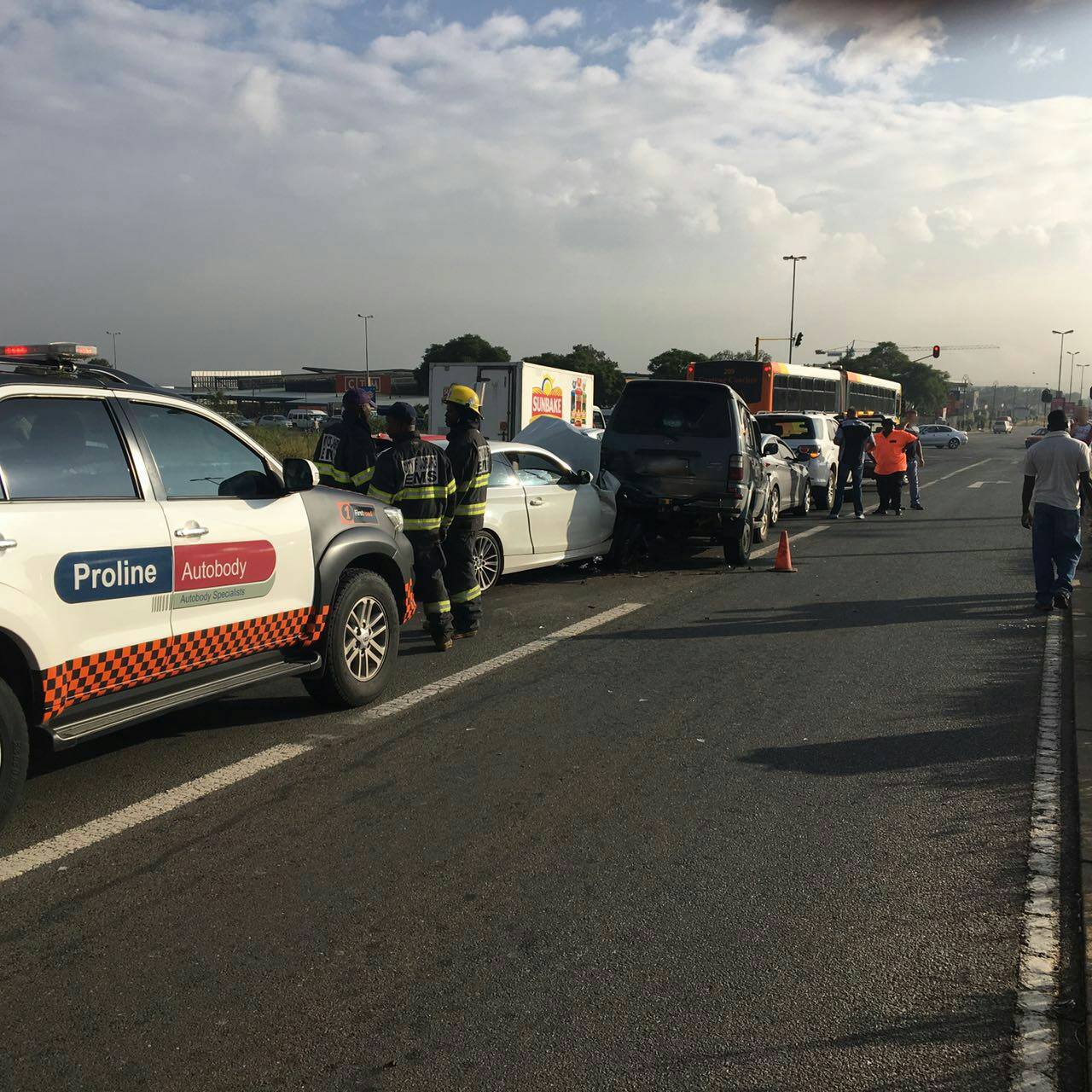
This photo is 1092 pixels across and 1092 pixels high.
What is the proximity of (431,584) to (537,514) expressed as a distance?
10.0 feet

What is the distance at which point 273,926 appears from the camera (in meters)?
3.77

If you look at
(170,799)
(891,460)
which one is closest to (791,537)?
(891,460)

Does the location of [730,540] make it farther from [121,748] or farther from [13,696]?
[13,696]

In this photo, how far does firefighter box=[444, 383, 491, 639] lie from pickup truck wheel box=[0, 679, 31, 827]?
4.48 metres

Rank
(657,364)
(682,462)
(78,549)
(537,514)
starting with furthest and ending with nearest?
(657,364), (682,462), (537,514), (78,549)

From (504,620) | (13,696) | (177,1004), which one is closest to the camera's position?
(177,1004)

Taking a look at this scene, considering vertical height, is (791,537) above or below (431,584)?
below

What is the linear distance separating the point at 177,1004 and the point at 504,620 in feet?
20.7

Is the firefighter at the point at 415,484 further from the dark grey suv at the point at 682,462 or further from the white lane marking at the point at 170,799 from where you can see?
the dark grey suv at the point at 682,462

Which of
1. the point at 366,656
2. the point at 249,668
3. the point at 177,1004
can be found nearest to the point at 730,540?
the point at 366,656

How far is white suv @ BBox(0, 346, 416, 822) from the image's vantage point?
4.39 metres

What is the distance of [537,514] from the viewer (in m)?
11.0

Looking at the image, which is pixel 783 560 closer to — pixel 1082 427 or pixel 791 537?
pixel 791 537

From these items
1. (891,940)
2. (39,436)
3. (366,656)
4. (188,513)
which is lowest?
(891,940)
